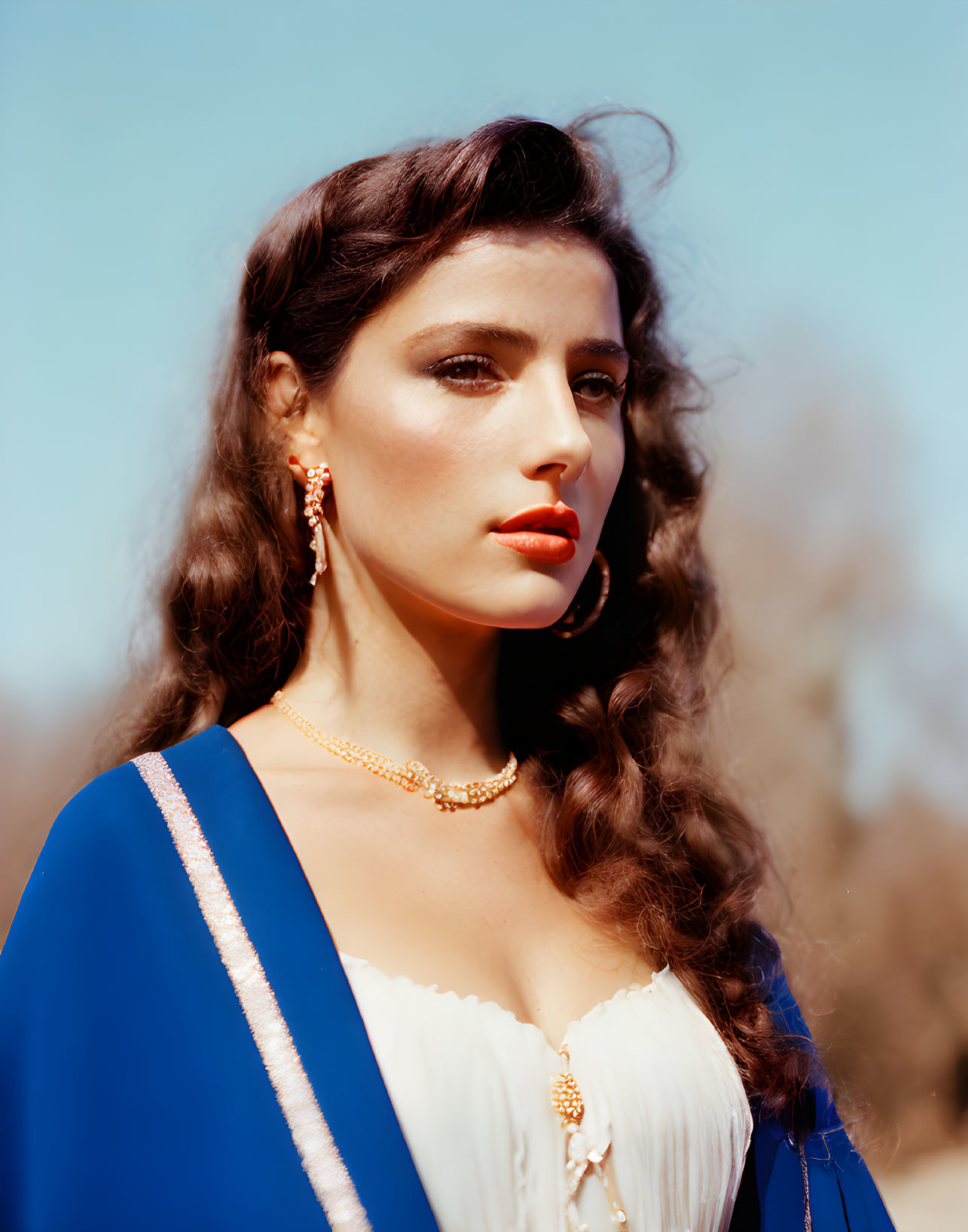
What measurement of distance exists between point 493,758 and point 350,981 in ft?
1.90

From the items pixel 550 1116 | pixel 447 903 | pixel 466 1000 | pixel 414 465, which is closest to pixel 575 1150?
pixel 550 1116

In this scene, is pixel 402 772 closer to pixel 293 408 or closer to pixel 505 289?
pixel 293 408

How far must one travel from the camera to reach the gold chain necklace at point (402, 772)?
173 centimetres

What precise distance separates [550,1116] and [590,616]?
0.97 meters

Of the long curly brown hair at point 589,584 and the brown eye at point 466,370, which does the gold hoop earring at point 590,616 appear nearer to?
the long curly brown hair at point 589,584

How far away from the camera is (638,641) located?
2.16 m

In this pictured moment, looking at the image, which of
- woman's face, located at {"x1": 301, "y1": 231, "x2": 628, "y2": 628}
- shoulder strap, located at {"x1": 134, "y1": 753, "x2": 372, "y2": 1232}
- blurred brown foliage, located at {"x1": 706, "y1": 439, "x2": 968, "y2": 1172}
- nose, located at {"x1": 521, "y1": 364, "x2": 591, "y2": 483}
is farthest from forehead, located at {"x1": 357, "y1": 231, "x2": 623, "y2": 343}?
blurred brown foliage, located at {"x1": 706, "y1": 439, "x2": 968, "y2": 1172}

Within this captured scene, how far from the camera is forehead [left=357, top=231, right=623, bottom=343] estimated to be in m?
1.61

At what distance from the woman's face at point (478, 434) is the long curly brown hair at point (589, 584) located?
8 centimetres

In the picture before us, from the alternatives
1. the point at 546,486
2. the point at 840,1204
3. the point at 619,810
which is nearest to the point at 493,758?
the point at 619,810

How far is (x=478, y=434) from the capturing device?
1.58 meters

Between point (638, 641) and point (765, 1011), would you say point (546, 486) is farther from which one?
point (765, 1011)

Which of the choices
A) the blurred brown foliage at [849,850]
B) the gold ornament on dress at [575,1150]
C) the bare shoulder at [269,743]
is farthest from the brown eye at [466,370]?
the blurred brown foliage at [849,850]

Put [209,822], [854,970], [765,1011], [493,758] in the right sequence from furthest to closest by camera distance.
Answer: [854,970]
[493,758]
[765,1011]
[209,822]
